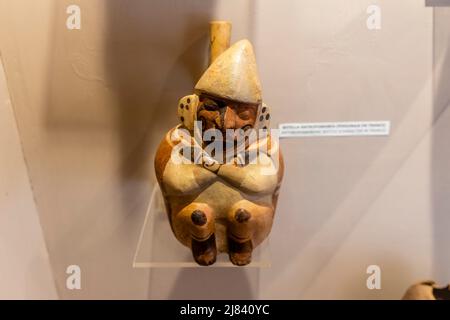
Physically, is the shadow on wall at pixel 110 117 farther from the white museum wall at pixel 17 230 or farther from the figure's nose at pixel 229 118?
the figure's nose at pixel 229 118

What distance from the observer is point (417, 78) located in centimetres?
103

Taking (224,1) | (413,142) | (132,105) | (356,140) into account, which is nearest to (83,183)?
(132,105)

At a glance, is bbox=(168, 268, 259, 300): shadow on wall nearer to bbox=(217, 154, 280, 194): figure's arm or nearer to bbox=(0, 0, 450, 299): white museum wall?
bbox=(0, 0, 450, 299): white museum wall

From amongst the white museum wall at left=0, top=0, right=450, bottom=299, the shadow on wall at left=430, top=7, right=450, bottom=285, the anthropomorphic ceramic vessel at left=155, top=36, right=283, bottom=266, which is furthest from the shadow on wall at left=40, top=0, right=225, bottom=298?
the shadow on wall at left=430, top=7, right=450, bottom=285

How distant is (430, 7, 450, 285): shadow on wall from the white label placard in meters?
0.13

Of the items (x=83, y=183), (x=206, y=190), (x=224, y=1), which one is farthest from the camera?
(x=83, y=183)

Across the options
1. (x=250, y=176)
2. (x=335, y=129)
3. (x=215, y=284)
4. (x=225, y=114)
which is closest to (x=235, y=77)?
(x=225, y=114)

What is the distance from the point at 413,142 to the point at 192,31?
60cm

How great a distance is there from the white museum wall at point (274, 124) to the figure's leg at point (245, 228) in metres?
0.28

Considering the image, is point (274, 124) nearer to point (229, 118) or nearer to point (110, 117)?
point (229, 118)

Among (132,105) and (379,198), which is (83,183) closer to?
(132,105)

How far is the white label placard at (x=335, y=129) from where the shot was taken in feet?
3.41

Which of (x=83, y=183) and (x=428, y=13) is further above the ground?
(x=428, y=13)

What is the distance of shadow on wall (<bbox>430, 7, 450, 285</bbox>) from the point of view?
100 cm
